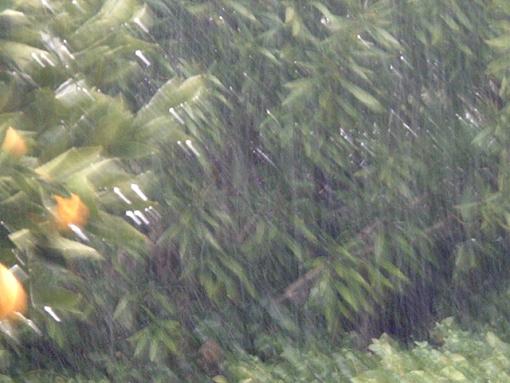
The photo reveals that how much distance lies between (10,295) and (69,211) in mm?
206

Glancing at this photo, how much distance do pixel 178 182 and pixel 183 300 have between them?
61 centimetres

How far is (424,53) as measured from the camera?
5.21 m

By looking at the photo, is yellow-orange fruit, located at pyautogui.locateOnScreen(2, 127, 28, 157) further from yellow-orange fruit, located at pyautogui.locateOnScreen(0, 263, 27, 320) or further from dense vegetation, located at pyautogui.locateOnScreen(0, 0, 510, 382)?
dense vegetation, located at pyautogui.locateOnScreen(0, 0, 510, 382)

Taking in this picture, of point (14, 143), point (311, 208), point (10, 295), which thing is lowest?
point (311, 208)

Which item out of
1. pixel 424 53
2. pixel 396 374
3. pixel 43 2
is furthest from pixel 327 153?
pixel 43 2

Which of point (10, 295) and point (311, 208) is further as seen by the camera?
point (311, 208)

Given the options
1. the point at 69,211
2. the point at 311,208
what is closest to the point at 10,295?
the point at 69,211

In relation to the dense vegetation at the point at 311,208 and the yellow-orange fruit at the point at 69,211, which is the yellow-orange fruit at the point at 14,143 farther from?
the dense vegetation at the point at 311,208

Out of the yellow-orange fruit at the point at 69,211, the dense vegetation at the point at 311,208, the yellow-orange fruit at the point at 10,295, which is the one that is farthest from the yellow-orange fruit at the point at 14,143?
the dense vegetation at the point at 311,208

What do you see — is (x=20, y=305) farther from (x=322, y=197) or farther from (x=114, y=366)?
(x=322, y=197)

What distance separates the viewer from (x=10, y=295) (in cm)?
227

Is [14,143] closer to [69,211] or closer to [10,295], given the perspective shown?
[69,211]

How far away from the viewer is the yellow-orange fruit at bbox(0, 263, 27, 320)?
225 cm

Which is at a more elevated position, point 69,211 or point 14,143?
point 14,143
